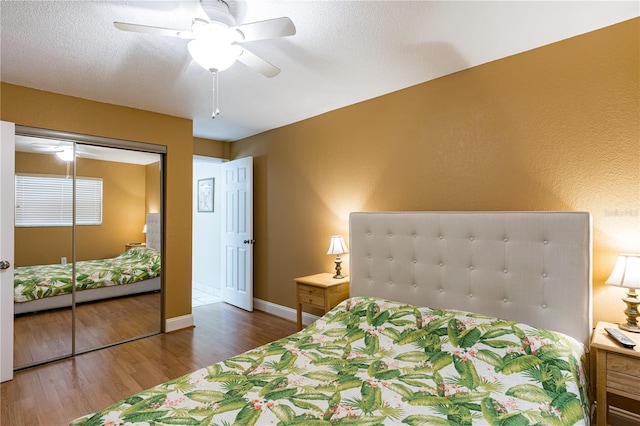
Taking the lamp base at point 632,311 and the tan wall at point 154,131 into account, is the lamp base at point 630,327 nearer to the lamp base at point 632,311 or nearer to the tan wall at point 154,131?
the lamp base at point 632,311

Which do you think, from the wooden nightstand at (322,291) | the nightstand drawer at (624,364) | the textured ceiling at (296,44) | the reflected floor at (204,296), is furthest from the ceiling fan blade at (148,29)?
the reflected floor at (204,296)

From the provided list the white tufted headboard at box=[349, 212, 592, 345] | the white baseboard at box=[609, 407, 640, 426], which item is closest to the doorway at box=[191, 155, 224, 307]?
the white tufted headboard at box=[349, 212, 592, 345]

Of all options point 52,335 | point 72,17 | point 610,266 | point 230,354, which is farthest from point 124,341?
point 610,266

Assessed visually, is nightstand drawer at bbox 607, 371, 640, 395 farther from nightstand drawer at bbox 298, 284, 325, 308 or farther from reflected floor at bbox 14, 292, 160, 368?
reflected floor at bbox 14, 292, 160, 368

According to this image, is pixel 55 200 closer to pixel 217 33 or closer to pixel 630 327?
pixel 217 33

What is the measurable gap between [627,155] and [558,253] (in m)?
0.70

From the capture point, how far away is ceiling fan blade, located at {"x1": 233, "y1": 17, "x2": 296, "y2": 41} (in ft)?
5.08

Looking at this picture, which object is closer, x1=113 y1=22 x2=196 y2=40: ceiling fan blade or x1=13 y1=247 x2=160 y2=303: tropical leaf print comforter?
x1=113 y1=22 x2=196 y2=40: ceiling fan blade

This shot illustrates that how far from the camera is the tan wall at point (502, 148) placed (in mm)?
1982

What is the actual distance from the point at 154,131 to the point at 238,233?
1747 millimetres

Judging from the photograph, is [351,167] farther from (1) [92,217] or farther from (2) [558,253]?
(1) [92,217]

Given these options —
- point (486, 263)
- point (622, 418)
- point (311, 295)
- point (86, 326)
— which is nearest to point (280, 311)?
point (311, 295)

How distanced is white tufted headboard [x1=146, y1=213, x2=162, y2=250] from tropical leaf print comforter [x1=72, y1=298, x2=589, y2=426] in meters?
2.27

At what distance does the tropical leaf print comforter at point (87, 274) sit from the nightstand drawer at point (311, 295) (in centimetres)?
173
